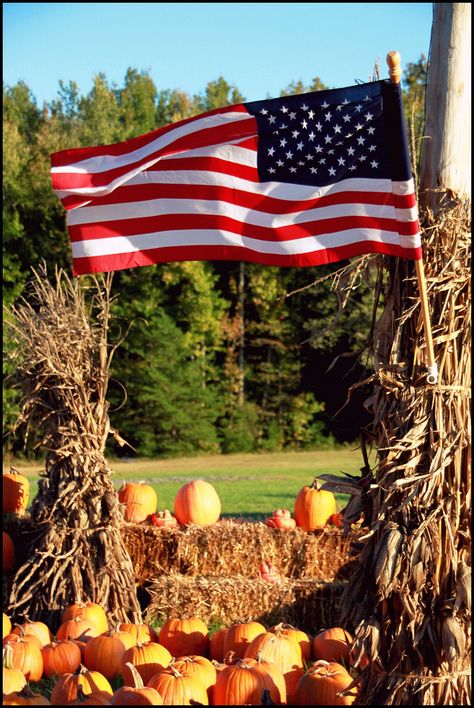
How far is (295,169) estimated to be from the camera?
444 cm

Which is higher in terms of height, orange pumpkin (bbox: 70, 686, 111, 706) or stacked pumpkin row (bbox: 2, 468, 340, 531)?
stacked pumpkin row (bbox: 2, 468, 340, 531)

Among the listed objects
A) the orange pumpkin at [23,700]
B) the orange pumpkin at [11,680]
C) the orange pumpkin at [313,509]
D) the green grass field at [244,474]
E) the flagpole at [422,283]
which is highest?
the flagpole at [422,283]

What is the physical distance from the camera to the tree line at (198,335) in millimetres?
28562

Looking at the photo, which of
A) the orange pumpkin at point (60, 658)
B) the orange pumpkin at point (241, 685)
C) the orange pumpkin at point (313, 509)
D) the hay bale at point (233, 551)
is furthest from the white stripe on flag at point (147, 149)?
the orange pumpkin at point (313, 509)

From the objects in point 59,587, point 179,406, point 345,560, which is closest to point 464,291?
point 59,587

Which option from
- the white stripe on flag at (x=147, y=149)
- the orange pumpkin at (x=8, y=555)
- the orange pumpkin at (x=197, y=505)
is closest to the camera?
the white stripe on flag at (x=147, y=149)

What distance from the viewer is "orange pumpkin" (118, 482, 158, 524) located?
29.2ft

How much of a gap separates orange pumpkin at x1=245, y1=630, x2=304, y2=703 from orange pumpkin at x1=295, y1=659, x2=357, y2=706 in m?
0.46

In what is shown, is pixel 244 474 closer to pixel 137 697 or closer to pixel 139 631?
pixel 139 631

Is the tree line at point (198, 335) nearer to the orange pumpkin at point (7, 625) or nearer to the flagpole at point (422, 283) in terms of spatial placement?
the orange pumpkin at point (7, 625)

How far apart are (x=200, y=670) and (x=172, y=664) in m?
0.17

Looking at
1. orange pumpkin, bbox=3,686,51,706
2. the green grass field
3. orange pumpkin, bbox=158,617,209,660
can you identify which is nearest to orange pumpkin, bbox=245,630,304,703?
orange pumpkin, bbox=158,617,209,660

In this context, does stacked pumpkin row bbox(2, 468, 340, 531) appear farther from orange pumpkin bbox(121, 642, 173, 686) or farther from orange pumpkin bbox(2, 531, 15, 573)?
orange pumpkin bbox(121, 642, 173, 686)

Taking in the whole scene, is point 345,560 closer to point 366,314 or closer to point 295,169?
point 295,169
